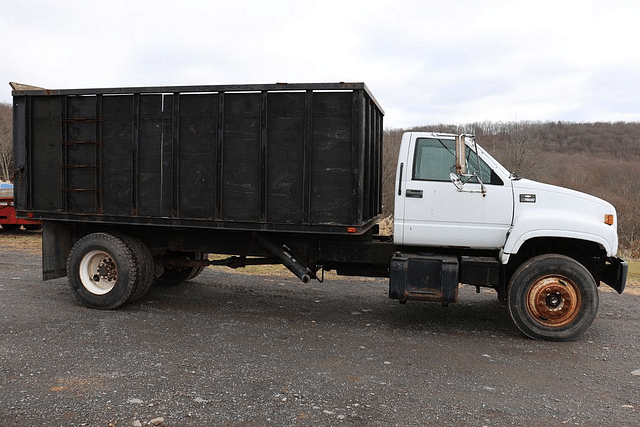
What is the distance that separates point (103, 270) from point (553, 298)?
5772 mm

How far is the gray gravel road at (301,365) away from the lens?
13.6 ft

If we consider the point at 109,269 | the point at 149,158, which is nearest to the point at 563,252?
the point at 149,158

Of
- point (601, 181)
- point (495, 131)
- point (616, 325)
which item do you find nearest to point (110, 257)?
point (616, 325)

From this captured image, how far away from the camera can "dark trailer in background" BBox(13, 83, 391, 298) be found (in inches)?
251

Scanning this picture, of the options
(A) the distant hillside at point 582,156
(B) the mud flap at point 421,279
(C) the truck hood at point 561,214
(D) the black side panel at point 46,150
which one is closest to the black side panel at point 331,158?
(B) the mud flap at point 421,279

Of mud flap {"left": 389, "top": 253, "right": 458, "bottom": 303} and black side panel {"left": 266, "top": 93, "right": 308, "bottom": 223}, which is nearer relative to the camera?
mud flap {"left": 389, "top": 253, "right": 458, "bottom": 303}

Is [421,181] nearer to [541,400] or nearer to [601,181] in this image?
[541,400]

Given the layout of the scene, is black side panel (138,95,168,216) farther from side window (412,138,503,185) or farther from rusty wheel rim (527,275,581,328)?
rusty wheel rim (527,275,581,328)

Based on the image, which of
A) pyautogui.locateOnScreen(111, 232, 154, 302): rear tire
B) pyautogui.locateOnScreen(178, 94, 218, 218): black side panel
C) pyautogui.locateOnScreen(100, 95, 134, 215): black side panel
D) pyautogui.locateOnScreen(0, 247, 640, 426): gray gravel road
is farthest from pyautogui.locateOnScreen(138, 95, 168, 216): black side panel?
pyautogui.locateOnScreen(0, 247, 640, 426): gray gravel road

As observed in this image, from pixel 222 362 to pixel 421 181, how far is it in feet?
10.3

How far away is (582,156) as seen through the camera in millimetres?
57688

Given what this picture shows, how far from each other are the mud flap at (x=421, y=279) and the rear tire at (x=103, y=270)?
3478mm

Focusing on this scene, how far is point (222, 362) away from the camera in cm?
523

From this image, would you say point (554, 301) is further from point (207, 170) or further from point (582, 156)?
point (582, 156)
